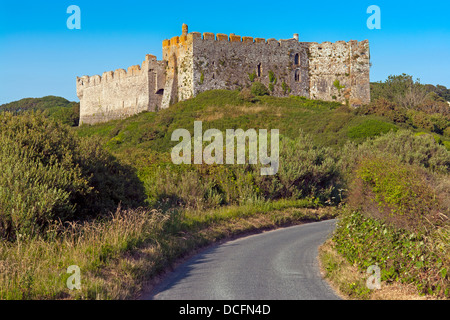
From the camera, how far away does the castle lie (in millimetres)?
60938

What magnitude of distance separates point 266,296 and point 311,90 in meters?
62.4

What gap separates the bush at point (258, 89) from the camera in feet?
205

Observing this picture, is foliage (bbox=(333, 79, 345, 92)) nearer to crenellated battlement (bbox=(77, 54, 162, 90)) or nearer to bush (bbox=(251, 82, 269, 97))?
bush (bbox=(251, 82, 269, 97))

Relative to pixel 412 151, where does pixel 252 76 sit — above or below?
above

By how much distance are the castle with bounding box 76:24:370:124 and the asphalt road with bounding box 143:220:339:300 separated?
47.8 m

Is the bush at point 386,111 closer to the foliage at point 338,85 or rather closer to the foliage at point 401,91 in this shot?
the foliage at point 338,85

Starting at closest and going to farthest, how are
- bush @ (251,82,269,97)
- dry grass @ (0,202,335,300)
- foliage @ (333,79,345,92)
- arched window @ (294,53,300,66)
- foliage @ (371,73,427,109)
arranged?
dry grass @ (0,202,335,300) < bush @ (251,82,269,97) < foliage @ (333,79,345,92) < arched window @ (294,53,300,66) < foliage @ (371,73,427,109)

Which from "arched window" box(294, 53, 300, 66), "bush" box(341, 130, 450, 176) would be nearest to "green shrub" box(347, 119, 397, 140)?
"bush" box(341, 130, 450, 176)

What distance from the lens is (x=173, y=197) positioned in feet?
68.5

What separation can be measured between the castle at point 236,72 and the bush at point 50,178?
1816 inches

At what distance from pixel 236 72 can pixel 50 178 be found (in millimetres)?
53530

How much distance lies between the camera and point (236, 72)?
63.5m

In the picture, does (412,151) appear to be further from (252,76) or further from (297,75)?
(297,75)

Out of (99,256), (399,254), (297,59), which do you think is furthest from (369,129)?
(99,256)
